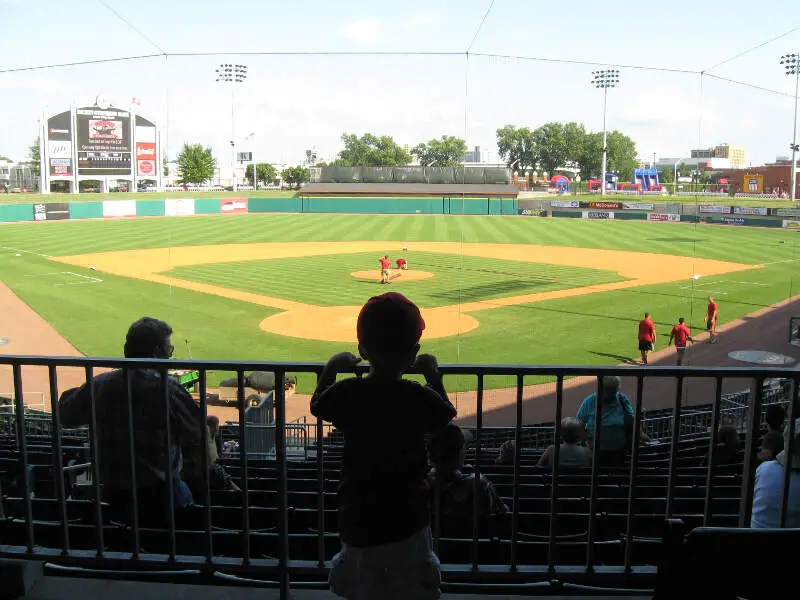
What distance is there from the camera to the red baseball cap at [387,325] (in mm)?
2521

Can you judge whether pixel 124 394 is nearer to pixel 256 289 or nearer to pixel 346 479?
pixel 346 479

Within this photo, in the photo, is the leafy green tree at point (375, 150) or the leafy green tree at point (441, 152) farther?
the leafy green tree at point (375, 150)

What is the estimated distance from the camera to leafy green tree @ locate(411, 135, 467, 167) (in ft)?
94.3

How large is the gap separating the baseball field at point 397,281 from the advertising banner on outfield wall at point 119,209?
0.91 meters

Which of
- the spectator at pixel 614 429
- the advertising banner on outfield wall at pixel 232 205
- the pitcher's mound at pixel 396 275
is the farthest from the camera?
the advertising banner on outfield wall at pixel 232 205

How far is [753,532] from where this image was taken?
2127mm

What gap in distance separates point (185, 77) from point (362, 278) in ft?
41.5


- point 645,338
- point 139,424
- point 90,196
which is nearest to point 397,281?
point 645,338

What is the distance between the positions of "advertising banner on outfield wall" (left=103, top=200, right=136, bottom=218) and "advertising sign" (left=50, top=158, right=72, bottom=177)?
55.7 ft

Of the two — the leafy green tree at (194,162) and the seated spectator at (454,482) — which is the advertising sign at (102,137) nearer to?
the leafy green tree at (194,162)

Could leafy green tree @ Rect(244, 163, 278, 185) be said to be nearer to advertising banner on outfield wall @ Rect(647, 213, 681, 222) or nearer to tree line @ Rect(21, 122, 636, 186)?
tree line @ Rect(21, 122, 636, 186)

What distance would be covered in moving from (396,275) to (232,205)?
121 feet

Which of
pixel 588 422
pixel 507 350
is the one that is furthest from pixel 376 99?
pixel 588 422

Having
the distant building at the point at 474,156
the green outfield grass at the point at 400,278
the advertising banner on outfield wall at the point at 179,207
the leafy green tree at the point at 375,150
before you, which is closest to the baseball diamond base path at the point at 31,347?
the green outfield grass at the point at 400,278
